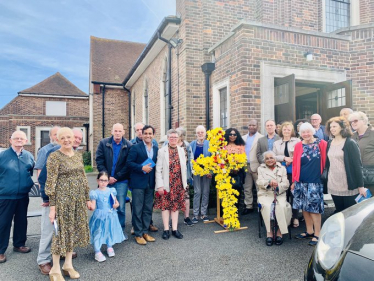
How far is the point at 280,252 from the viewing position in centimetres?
406

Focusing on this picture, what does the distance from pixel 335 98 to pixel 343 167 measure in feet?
12.9

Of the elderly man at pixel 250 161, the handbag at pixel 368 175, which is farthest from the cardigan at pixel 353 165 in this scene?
the elderly man at pixel 250 161

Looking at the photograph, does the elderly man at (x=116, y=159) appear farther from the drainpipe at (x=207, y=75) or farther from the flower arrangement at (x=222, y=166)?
the drainpipe at (x=207, y=75)

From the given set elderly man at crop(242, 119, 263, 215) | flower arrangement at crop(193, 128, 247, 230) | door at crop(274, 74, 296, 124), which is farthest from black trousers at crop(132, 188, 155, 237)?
door at crop(274, 74, 296, 124)

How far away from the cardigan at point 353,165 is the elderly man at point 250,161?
2070mm

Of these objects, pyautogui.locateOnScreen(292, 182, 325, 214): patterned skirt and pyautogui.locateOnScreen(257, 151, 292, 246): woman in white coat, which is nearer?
pyautogui.locateOnScreen(292, 182, 325, 214): patterned skirt

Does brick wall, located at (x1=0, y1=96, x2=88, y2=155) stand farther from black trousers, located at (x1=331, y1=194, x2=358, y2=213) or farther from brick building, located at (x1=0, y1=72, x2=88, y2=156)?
black trousers, located at (x1=331, y1=194, x2=358, y2=213)

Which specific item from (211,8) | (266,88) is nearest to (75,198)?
(266,88)

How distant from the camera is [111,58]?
72.1 feet

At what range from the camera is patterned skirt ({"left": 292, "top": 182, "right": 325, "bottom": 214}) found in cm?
423

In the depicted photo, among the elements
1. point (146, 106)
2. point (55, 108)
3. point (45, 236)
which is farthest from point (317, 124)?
point (55, 108)

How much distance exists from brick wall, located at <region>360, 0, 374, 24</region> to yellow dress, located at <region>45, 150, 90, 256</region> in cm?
1190

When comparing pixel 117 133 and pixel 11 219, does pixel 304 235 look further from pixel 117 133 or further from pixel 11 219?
pixel 11 219

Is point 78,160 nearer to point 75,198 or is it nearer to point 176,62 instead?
point 75,198
